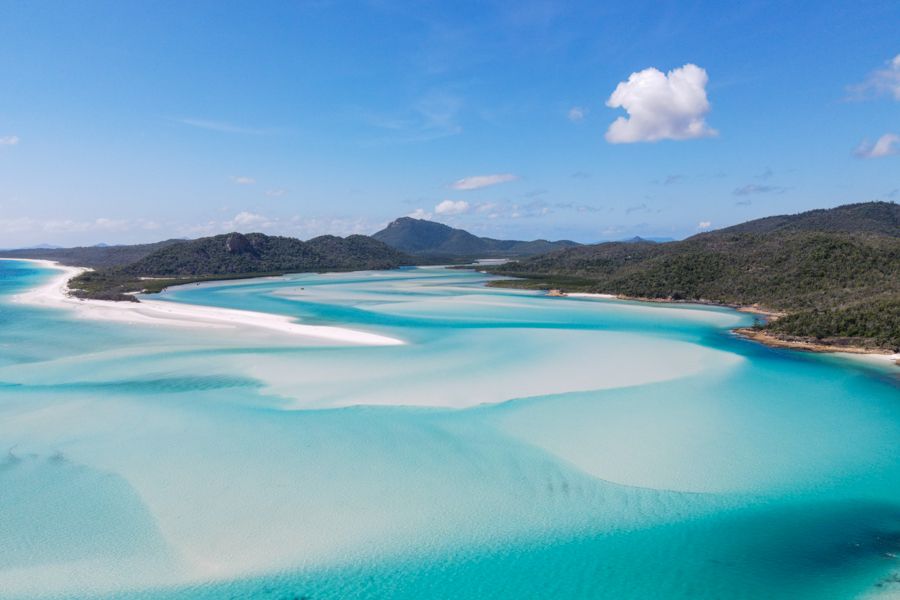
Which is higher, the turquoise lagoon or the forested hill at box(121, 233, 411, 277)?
the forested hill at box(121, 233, 411, 277)

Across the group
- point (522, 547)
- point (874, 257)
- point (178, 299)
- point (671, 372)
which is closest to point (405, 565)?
point (522, 547)

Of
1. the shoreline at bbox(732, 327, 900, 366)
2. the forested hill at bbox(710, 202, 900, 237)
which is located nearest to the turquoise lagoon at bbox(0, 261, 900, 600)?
the shoreline at bbox(732, 327, 900, 366)

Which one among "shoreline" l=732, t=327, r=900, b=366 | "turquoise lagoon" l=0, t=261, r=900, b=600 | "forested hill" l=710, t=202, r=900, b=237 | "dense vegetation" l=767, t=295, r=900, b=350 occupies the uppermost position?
"forested hill" l=710, t=202, r=900, b=237

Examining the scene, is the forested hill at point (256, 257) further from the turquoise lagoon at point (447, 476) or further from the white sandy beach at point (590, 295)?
the turquoise lagoon at point (447, 476)

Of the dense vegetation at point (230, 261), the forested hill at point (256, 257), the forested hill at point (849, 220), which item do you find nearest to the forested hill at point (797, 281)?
the forested hill at point (849, 220)

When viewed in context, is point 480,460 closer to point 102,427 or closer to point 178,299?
point 102,427

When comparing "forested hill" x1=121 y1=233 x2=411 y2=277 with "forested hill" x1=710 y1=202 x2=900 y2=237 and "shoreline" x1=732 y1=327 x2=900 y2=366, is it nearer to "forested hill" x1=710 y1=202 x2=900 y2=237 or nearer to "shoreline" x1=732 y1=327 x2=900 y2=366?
"forested hill" x1=710 y1=202 x2=900 y2=237

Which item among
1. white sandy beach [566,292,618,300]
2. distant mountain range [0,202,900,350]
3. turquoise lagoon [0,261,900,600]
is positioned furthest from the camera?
white sandy beach [566,292,618,300]

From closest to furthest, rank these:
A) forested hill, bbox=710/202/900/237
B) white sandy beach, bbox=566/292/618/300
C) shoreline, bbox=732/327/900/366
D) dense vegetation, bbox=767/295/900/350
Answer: shoreline, bbox=732/327/900/366 → dense vegetation, bbox=767/295/900/350 → white sandy beach, bbox=566/292/618/300 → forested hill, bbox=710/202/900/237
